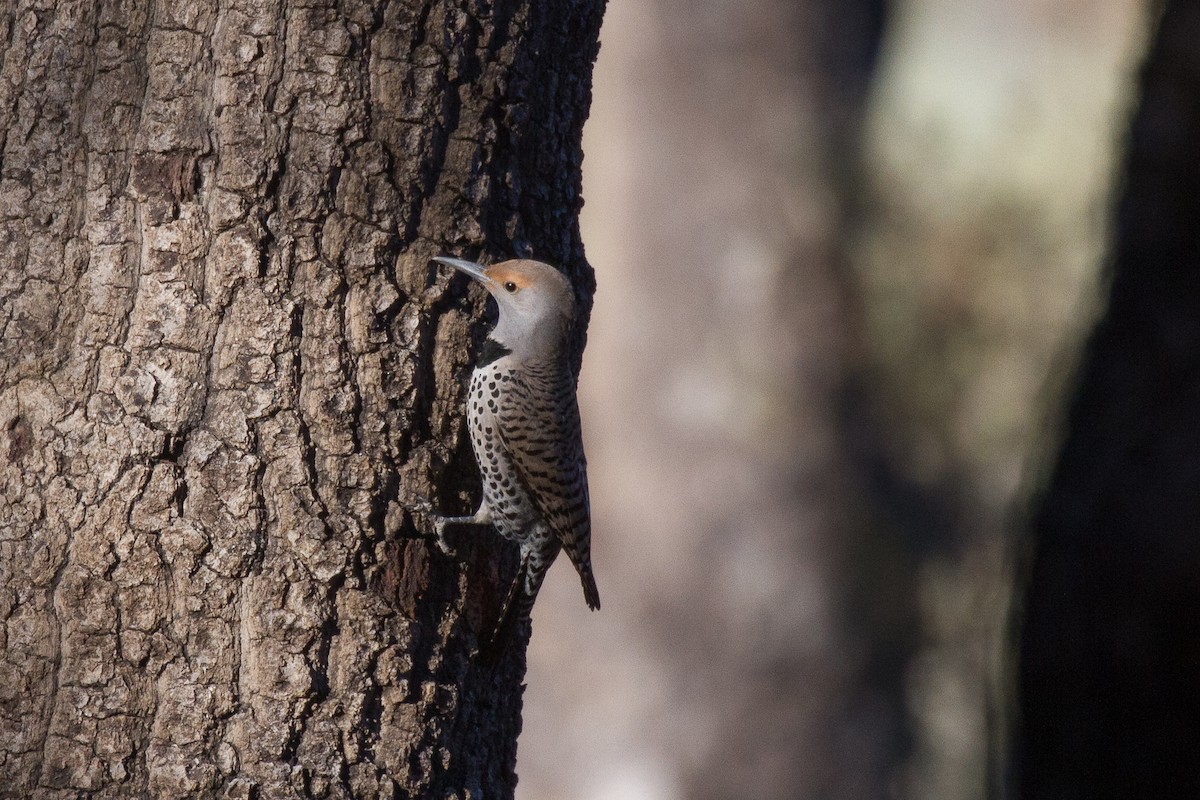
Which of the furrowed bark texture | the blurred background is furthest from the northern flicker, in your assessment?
the blurred background

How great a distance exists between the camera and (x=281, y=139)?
2729 mm

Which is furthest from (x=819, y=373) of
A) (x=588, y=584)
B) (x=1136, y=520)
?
(x=588, y=584)

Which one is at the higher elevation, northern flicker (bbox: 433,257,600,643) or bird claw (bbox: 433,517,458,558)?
northern flicker (bbox: 433,257,600,643)

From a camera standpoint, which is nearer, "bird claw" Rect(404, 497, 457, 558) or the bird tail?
"bird claw" Rect(404, 497, 457, 558)

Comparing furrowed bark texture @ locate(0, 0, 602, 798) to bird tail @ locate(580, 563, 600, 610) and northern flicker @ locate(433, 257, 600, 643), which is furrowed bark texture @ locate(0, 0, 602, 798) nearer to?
northern flicker @ locate(433, 257, 600, 643)

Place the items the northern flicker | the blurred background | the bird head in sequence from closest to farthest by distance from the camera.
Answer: the bird head
the northern flicker
the blurred background

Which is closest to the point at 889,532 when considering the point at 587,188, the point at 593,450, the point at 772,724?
the point at 772,724

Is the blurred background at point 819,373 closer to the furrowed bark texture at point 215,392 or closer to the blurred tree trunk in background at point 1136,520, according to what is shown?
the blurred tree trunk in background at point 1136,520

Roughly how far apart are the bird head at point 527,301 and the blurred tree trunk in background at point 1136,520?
9.69 ft

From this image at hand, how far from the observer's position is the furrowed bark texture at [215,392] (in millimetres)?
2648

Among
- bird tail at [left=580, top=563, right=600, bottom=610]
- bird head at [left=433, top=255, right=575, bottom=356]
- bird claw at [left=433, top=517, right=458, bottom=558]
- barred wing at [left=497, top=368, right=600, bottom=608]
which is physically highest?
bird head at [left=433, top=255, right=575, bottom=356]

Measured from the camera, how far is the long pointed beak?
9.39 feet

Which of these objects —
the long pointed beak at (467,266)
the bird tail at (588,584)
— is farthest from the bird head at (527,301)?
the bird tail at (588,584)

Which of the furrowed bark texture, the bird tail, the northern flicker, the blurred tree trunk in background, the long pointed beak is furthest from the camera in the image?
the blurred tree trunk in background
